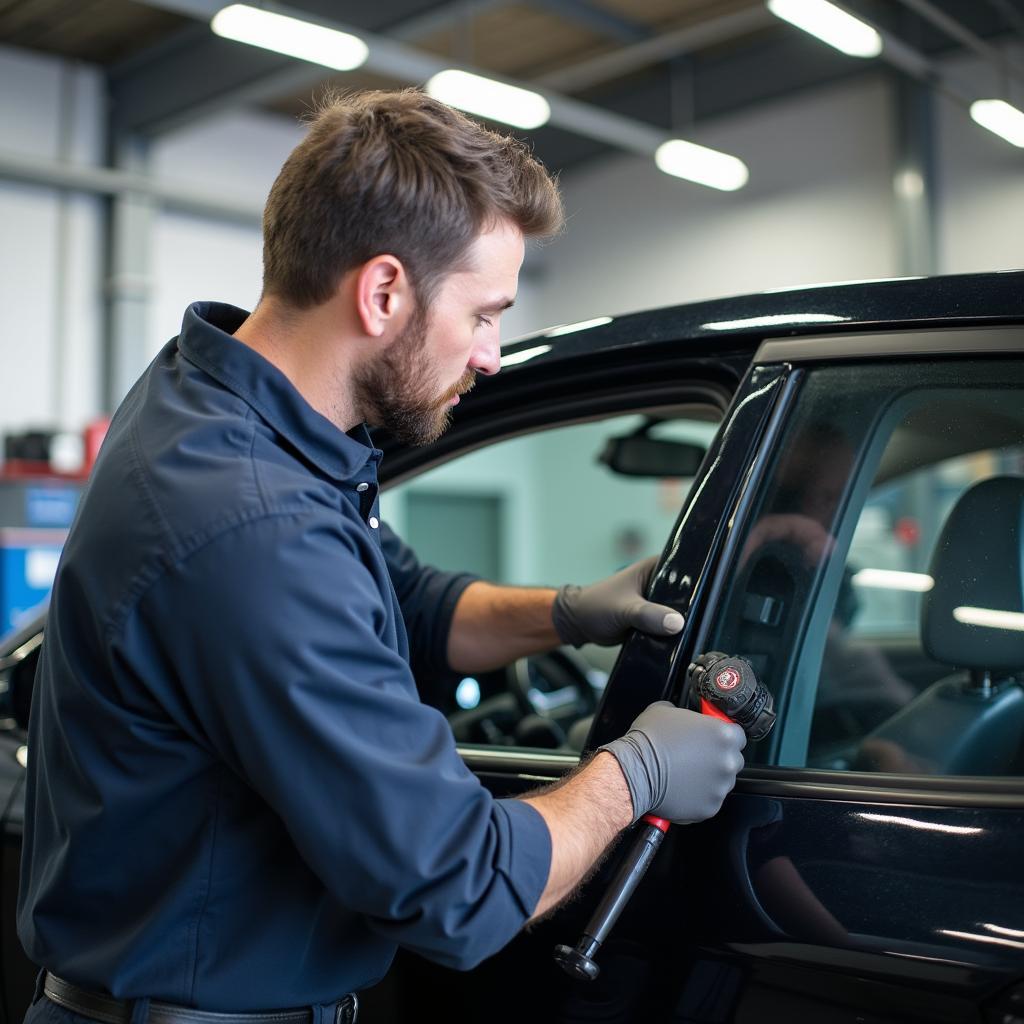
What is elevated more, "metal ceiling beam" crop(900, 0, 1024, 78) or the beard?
"metal ceiling beam" crop(900, 0, 1024, 78)

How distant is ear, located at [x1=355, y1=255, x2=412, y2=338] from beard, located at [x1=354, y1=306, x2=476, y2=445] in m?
0.02

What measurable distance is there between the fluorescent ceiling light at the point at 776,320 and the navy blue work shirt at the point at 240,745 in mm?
467

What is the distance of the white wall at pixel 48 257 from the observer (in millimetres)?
8055

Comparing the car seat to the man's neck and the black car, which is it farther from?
the man's neck

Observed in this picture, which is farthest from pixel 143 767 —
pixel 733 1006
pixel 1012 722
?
pixel 1012 722

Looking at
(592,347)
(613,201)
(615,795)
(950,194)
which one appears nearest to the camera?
(615,795)

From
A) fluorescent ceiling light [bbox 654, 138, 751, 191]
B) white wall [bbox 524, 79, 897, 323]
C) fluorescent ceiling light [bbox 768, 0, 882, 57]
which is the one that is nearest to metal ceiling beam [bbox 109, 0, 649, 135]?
fluorescent ceiling light [bbox 654, 138, 751, 191]

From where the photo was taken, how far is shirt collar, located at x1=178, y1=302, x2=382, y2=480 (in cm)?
118

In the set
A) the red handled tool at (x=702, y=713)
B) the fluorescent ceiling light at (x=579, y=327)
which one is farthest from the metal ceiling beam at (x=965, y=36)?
the red handled tool at (x=702, y=713)

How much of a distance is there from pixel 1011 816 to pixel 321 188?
36.2 inches

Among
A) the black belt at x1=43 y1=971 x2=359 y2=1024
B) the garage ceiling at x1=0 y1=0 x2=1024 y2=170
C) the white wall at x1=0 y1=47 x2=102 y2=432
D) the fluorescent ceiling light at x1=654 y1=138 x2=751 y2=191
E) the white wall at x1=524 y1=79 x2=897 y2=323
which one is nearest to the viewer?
the black belt at x1=43 y1=971 x2=359 y2=1024

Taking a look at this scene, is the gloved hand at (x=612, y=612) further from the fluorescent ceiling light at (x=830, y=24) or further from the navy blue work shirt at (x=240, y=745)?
→ the fluorescent ceiling light at (x=830, y=24)

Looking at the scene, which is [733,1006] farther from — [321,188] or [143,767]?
[321,188]

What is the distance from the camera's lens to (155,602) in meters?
1.05
